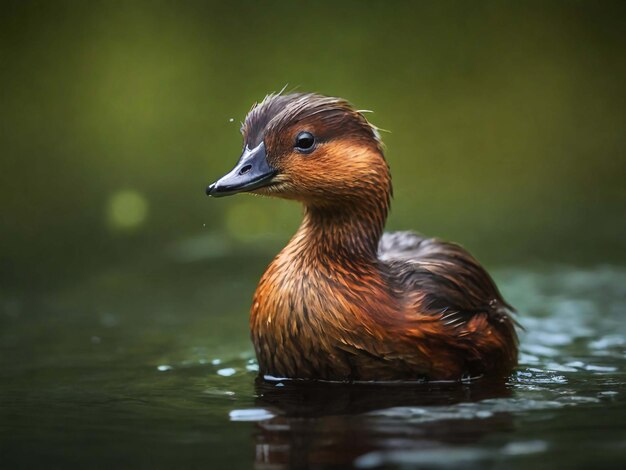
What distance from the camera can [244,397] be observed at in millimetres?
6531

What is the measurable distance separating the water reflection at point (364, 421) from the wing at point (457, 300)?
0.30 meters

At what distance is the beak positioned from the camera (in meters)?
6.60

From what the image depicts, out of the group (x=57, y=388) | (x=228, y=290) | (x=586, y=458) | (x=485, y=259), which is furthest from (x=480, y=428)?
(x=485, y=259)

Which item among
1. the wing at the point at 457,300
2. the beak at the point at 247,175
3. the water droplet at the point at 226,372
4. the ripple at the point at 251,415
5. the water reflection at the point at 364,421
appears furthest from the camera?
the water droplet at the point at 226,372

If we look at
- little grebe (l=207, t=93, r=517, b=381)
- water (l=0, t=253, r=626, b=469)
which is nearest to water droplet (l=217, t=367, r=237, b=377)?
water (l=0, t=253, r=626, b=469)

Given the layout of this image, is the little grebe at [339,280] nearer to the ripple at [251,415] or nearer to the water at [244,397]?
the water at [244,397]

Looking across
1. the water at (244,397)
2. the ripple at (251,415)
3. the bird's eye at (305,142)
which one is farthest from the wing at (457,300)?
the ripple at (251,415)

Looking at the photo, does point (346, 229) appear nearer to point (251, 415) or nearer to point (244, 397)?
point (244, 397)

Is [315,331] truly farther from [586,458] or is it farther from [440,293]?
[586,458]

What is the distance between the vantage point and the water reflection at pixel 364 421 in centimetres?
514

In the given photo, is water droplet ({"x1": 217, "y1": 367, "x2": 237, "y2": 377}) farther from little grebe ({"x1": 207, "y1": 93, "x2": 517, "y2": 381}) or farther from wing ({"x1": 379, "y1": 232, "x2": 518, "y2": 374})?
wing ({"x1": 379, "y1": 232, "x2": 518, "y2": 374})

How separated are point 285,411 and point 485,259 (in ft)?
18.1

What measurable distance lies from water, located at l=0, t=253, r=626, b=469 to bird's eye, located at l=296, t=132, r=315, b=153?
136 cm

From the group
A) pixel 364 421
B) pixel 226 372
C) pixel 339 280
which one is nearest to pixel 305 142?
pixel 339 280
